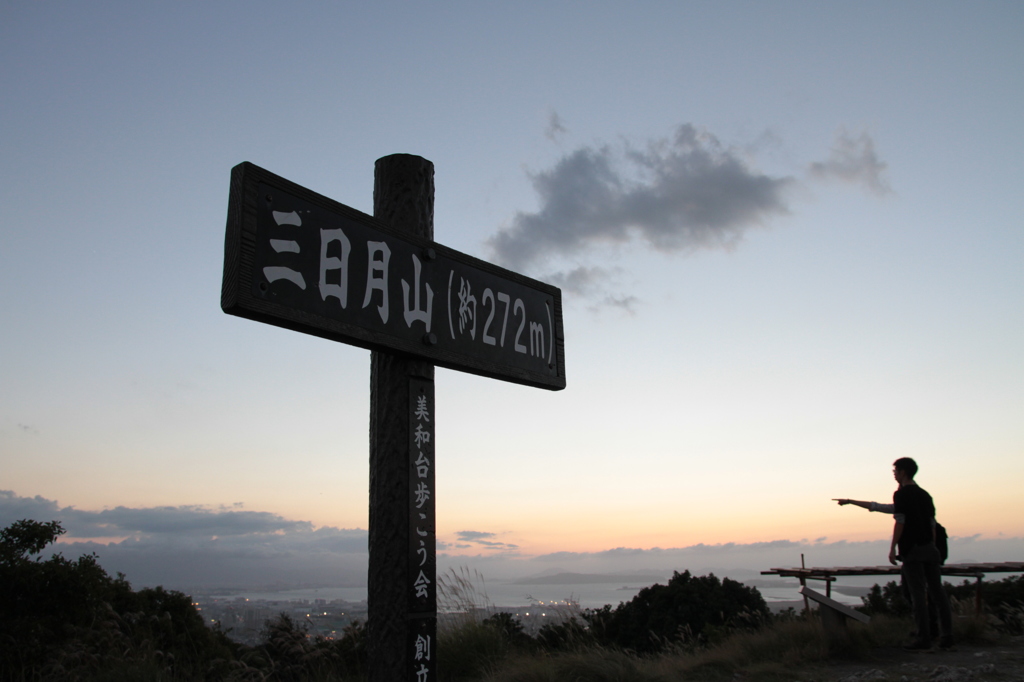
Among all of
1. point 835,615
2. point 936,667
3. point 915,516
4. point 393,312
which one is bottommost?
point 936,667

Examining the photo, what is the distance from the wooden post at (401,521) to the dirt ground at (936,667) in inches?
168

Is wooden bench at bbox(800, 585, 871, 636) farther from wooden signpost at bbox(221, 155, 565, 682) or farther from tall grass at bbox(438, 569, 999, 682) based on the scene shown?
wooden signpost at bbox(221, 155, 565, 682)

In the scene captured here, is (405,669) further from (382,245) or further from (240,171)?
(240,171)

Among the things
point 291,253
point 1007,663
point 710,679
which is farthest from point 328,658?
point 1007,663

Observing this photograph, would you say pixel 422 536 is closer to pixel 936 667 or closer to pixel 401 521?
pixel 401 521

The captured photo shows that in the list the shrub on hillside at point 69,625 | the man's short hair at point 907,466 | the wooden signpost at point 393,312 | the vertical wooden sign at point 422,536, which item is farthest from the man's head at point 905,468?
the shrub on hillside at point 69,625

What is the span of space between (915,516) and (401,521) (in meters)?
5.16

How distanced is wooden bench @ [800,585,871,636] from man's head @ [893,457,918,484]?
63.3 inches

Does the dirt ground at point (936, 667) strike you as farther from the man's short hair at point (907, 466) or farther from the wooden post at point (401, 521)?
the wooden post at point (401, 521)

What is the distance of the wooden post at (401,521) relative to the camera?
2455 mm

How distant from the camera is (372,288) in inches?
95.1

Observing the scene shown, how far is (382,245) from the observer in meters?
2.50

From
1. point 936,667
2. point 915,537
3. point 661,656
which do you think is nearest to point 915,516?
point 915,537

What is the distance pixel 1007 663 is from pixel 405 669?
5.74 metres
